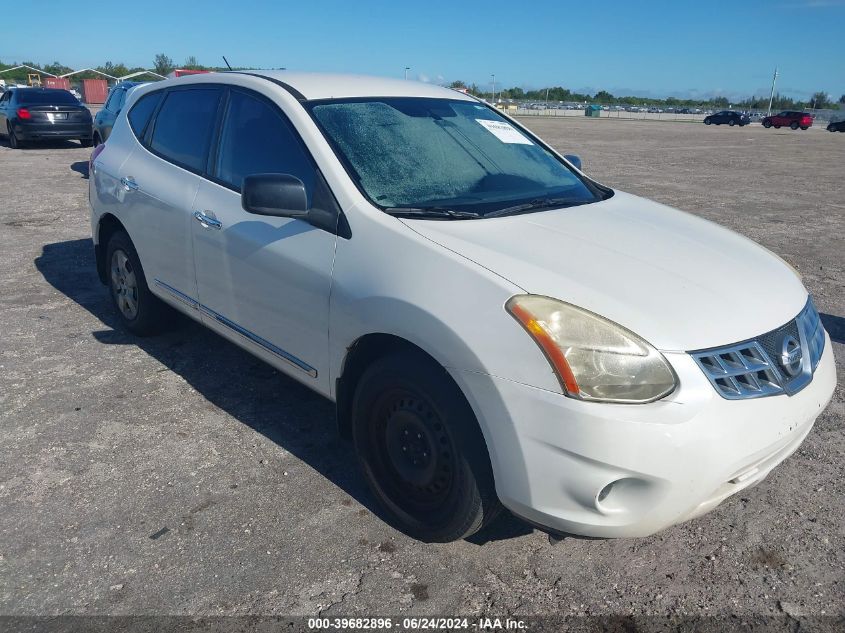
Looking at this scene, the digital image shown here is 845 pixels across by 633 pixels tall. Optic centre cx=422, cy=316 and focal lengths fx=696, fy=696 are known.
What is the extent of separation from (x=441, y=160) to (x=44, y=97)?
58.0 feet

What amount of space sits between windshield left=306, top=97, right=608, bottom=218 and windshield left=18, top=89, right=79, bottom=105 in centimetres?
1693

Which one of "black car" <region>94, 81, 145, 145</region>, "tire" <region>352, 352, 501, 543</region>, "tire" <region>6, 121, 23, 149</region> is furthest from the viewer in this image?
"tire" <region>6, 121, 23, 149</region>

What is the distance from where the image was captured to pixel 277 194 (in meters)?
2.97

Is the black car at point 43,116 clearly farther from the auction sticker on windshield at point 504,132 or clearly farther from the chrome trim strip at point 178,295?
the auction sticker on windshield at point 504,132

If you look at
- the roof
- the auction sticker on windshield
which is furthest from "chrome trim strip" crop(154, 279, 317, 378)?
the auction sticker on windshield

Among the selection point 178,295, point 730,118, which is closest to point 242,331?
point 178,295

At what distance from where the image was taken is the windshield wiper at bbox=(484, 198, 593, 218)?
3.11 m

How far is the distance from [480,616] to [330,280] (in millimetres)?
1427

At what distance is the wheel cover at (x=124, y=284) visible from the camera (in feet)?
15.5

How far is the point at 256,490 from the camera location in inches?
126

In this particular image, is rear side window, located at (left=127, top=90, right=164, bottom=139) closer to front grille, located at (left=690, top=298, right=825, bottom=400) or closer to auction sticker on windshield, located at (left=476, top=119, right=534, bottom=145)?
auction sticker on windshield, located at (left=476, top=119, right=534, bottom=145)

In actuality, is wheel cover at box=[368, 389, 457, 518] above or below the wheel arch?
below

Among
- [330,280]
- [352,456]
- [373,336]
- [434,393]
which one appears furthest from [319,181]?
[352,456]

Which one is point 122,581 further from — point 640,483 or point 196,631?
point 640,483
